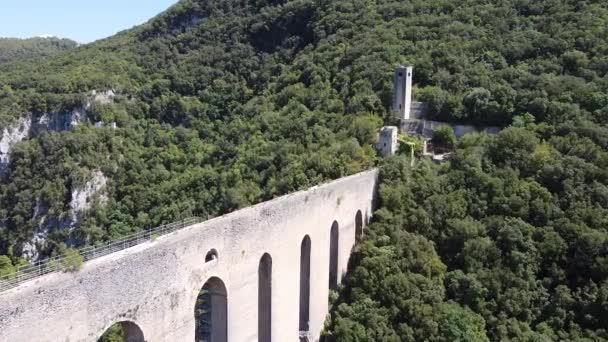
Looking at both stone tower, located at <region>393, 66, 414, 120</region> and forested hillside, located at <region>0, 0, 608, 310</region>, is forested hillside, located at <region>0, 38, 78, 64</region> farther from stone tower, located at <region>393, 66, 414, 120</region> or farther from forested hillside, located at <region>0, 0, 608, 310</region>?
stone tower, located at <region>393, 66, 414, 120</region>

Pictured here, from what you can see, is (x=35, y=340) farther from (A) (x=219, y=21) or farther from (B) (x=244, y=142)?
(A) (x=219, y=21)

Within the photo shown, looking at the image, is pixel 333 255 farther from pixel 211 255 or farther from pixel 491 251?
pixel 211 255

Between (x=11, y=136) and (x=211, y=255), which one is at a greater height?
(x=211, y=255)

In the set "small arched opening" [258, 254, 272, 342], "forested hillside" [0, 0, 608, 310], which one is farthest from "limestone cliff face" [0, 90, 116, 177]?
"small arched opening" [258, 254, 272, 342]

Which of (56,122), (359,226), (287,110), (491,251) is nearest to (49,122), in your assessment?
(56,122)

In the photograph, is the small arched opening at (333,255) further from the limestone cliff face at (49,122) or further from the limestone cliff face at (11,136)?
the limestone cliff face at (11,136)

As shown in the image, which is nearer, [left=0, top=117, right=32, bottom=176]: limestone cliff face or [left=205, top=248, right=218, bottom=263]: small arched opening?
[left=205, top=248, right=218, bottom=263]: small arched opening
